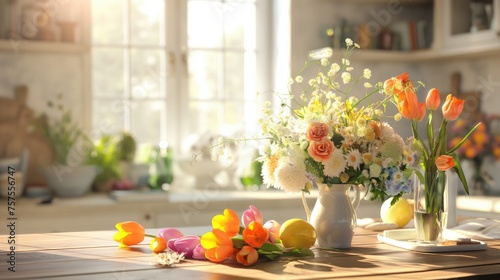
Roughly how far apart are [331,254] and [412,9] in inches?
120

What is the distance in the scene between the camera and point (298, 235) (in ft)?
6.15

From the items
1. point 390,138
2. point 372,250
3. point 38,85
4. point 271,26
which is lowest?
point 372,250

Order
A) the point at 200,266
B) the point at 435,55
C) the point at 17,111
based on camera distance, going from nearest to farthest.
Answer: the point at 200,266 < the point at 17,111 < the point at 435,55

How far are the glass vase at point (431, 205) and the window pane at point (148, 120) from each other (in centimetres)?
244

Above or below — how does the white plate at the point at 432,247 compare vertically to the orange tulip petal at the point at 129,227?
below

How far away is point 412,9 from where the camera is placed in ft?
15.1

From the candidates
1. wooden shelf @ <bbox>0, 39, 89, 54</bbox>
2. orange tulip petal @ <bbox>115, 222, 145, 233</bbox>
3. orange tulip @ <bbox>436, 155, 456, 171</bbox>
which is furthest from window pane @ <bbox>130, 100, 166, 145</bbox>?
orange tulip @ <bbox>436, 155, 456, 171</bbox>

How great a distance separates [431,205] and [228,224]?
1.86 ft

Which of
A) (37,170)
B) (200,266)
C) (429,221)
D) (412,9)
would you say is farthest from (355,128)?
(412,9)

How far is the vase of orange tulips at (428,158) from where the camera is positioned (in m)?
1.95

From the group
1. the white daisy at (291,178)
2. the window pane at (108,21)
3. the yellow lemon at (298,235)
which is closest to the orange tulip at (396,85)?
the white daisy at (291,178)

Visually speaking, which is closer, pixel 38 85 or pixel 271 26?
pixel 38 85

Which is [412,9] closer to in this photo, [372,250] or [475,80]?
[475,80]

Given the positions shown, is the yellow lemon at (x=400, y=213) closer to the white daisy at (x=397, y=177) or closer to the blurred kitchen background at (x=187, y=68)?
the white daisy at (x=397, y=177)
